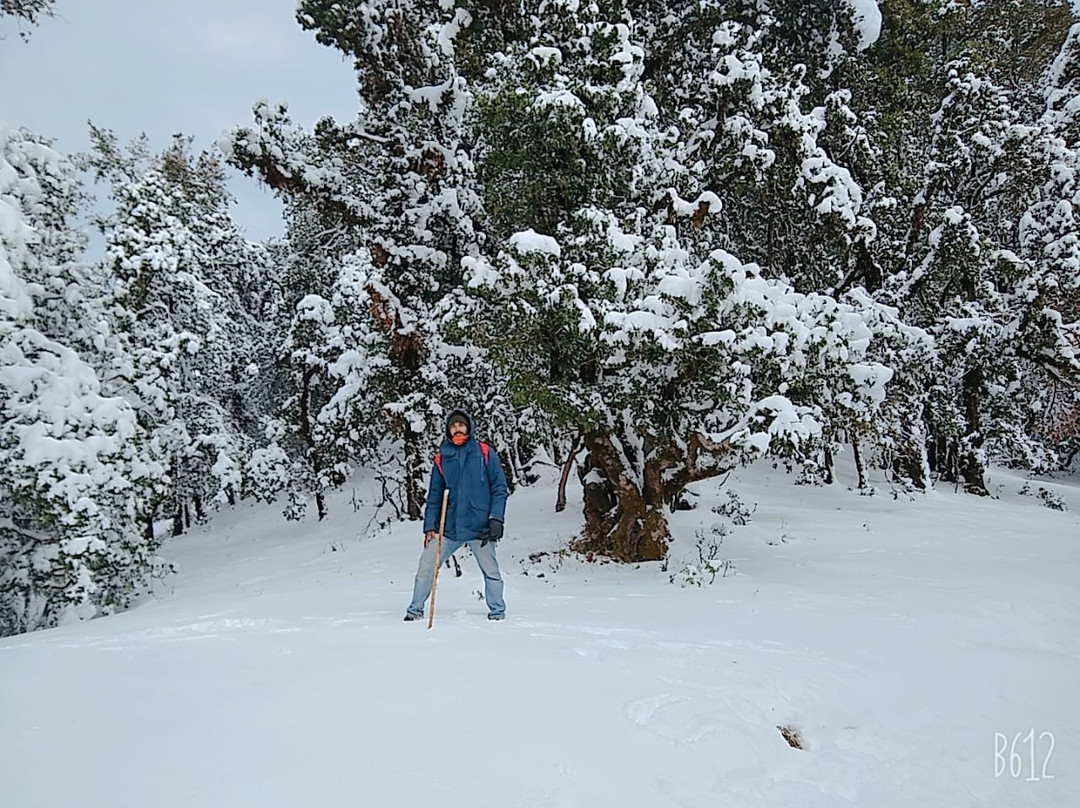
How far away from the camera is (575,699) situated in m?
3.81

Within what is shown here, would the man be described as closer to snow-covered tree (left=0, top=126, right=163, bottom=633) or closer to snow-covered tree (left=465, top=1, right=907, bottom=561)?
snow-covered tree (left=465, top=1, right=907, bottom=561)

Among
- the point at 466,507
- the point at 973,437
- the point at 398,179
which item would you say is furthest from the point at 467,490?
the point at 973,437

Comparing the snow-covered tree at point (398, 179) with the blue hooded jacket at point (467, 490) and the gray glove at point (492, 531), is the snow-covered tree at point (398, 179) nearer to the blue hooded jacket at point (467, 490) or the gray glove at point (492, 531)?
the blue hooded jacket at point (467, 490)

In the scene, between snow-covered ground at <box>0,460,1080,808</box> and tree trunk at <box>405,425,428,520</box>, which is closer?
snow-covered ground at <box>0,460,1080,808</box>

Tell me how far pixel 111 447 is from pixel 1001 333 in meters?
16.4

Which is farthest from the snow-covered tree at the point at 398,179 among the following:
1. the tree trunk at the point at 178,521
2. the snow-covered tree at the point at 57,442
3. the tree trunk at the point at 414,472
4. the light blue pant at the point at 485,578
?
the tree trunk at the point at 178,521

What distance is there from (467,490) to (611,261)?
3.56 m

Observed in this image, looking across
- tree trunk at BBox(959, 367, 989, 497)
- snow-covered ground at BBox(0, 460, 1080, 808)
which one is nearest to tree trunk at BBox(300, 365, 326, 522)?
snow-covered ground at BBox(0, 460, 1080, 808)

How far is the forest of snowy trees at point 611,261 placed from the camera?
8.07 metres

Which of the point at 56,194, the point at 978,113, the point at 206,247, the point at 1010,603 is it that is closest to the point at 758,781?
the point at 1010,603

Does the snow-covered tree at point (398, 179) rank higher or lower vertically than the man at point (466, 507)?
higher

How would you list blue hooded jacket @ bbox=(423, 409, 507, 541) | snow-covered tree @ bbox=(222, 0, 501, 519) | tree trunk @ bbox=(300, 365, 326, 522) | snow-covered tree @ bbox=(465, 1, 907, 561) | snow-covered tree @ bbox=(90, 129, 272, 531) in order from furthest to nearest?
tree trunk @ bbox=(300, 365, 326, 522) → snow-covered tree @ bbox=(90, 129, 272, 531) → snow-covered tree @ bbox=(222, 0, 501, 519) → snow-covered tree @ bbox=(465, 1, 907, 561) → blue hooded jacket @ bbox=(423, 409, 507, 541)

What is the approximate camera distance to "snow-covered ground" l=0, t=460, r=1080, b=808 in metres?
2.90

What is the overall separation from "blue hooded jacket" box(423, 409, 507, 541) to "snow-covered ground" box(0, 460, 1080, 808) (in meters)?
0.79
